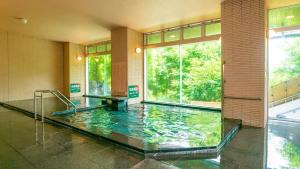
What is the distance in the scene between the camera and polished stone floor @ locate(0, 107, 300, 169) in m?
2.36

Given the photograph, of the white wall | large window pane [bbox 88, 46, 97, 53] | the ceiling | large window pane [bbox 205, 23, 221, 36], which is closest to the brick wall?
the ceiling

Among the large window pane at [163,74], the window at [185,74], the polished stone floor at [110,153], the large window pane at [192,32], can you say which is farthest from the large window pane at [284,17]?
the large window pane at [163,74]

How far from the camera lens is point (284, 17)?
4.62 meters

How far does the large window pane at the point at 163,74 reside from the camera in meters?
7.20

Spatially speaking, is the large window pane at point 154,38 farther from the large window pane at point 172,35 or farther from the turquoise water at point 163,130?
the turquoise water at point 163,130

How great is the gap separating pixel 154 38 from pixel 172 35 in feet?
2.78

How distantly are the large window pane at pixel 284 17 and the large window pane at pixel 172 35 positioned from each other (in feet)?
9.85

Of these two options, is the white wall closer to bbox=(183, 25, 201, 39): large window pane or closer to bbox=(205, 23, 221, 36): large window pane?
→ bbox=(183, 25, 201, 39): large window pane

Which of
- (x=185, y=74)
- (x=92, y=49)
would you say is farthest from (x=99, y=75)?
(x=185, y=74)

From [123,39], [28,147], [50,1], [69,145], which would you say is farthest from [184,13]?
[28,147]

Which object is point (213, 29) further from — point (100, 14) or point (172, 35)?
point (100, 14)

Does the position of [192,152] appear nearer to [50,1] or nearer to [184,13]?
[184,13]

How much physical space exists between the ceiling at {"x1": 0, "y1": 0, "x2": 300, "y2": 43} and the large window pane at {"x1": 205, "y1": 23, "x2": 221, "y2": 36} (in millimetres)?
343

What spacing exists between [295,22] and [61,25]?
719 centimetres
